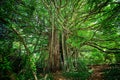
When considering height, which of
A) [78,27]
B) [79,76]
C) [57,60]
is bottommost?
[79,76]

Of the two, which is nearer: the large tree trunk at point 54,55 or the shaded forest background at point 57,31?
the shaded forest background at point 57,31

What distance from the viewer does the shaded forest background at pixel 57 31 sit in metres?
4.27

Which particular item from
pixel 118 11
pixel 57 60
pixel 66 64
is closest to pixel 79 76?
pixel 66 64

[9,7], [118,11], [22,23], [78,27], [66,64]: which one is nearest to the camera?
[9,7]

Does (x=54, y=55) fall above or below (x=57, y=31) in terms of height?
below

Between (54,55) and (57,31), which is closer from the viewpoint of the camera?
(54,55)

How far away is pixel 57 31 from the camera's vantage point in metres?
6.02

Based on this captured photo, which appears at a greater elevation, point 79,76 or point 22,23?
point 22,23

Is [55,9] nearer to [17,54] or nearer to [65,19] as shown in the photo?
[65,19]

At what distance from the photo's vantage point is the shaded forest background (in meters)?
4.27

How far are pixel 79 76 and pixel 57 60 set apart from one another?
58.0 inches

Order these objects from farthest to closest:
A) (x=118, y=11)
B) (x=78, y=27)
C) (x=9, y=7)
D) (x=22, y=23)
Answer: (x=78, y=27)
(x=22, y=23)
(x=118, y=11)
(x=9, y=7)

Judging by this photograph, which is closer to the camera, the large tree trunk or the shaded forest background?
the shaded forest background

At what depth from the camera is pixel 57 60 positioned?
5727mm
